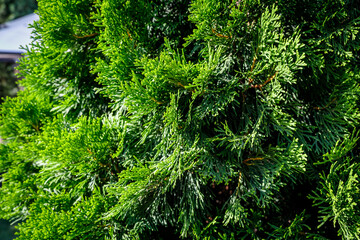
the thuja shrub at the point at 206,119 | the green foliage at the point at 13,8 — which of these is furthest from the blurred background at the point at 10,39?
the thuja shrub at the point at 206,119

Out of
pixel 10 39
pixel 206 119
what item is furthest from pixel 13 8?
pixel 206 119

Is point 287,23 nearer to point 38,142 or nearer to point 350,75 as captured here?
point 350,75

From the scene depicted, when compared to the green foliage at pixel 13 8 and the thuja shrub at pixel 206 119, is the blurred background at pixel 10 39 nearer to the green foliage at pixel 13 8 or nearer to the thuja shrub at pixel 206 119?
the green foliage at pixel 13 8

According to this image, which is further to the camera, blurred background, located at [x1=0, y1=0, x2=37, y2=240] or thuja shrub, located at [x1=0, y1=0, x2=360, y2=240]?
blurred background, located at [x1=0, y1=0, x2=37, y2=240]

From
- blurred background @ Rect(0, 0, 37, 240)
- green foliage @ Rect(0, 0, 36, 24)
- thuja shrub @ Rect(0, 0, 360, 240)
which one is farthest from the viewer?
green foliage @ Rect(0, 0, 36, 24)

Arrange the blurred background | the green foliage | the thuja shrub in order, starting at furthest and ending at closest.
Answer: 1. the green foliage
2. the blurred background
3. the thuja shrub

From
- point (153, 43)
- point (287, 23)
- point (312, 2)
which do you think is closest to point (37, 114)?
point (153, 43)

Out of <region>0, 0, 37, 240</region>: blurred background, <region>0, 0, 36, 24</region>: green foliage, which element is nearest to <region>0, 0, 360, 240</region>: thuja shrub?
<region>0, 0, 37, 240</region>: blurred background

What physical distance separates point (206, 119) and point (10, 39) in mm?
8720

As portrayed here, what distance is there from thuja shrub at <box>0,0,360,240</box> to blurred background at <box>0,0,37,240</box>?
1.21 m

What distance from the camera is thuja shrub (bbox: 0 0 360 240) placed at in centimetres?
198

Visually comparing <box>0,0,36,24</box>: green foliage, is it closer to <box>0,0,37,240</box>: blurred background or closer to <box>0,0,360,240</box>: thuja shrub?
<box>0,0,37,240</box>: blurred background

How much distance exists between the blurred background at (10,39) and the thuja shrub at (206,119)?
1.21 metres

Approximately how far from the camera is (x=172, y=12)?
248 centimetres
